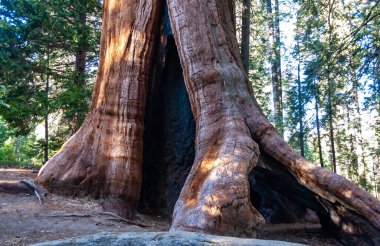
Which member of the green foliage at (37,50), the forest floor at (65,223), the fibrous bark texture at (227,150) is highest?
the green foliage at (37,50)

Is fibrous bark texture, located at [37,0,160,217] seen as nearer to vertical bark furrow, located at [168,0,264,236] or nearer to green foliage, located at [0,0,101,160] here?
vertical bark furrow, located at [168,0,264,236]

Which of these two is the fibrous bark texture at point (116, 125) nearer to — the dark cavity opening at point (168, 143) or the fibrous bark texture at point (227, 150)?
the dark cavity opening at point (168, 143)

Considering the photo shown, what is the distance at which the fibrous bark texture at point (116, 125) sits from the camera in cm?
625

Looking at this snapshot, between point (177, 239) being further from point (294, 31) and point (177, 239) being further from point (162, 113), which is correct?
point (294, 31)

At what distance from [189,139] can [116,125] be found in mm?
1464

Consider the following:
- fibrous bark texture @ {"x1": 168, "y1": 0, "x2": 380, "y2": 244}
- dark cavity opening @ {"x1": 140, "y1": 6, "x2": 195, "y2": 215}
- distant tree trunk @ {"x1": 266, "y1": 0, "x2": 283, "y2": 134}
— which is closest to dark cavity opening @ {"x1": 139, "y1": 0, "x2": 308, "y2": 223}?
dark cavity opening @ {"x1": 140, "y1": 6, "x2": 195, "y2": 215}

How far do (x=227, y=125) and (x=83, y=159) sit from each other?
270 centimetres

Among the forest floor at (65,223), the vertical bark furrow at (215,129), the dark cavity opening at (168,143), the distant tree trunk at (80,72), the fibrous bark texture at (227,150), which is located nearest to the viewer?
the vertical bark furrow at (215,129)

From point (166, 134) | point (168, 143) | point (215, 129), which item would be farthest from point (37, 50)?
point (215, 129)

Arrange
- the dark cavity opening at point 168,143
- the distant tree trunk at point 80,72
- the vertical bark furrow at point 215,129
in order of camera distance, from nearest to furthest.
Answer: the vertical bark furrow at point 215,129
the dark cavity opening at point 168,143
the distant tree trunk at point 80,72

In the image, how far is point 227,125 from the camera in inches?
207

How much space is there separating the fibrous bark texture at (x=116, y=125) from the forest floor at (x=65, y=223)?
13.8 inches

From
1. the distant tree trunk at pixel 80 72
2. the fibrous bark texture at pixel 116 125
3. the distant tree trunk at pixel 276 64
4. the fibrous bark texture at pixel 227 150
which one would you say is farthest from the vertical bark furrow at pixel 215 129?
the distant tree trunk at pixel 276 64

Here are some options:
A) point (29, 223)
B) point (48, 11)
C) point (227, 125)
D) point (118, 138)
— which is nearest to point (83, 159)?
point (118, 138)
